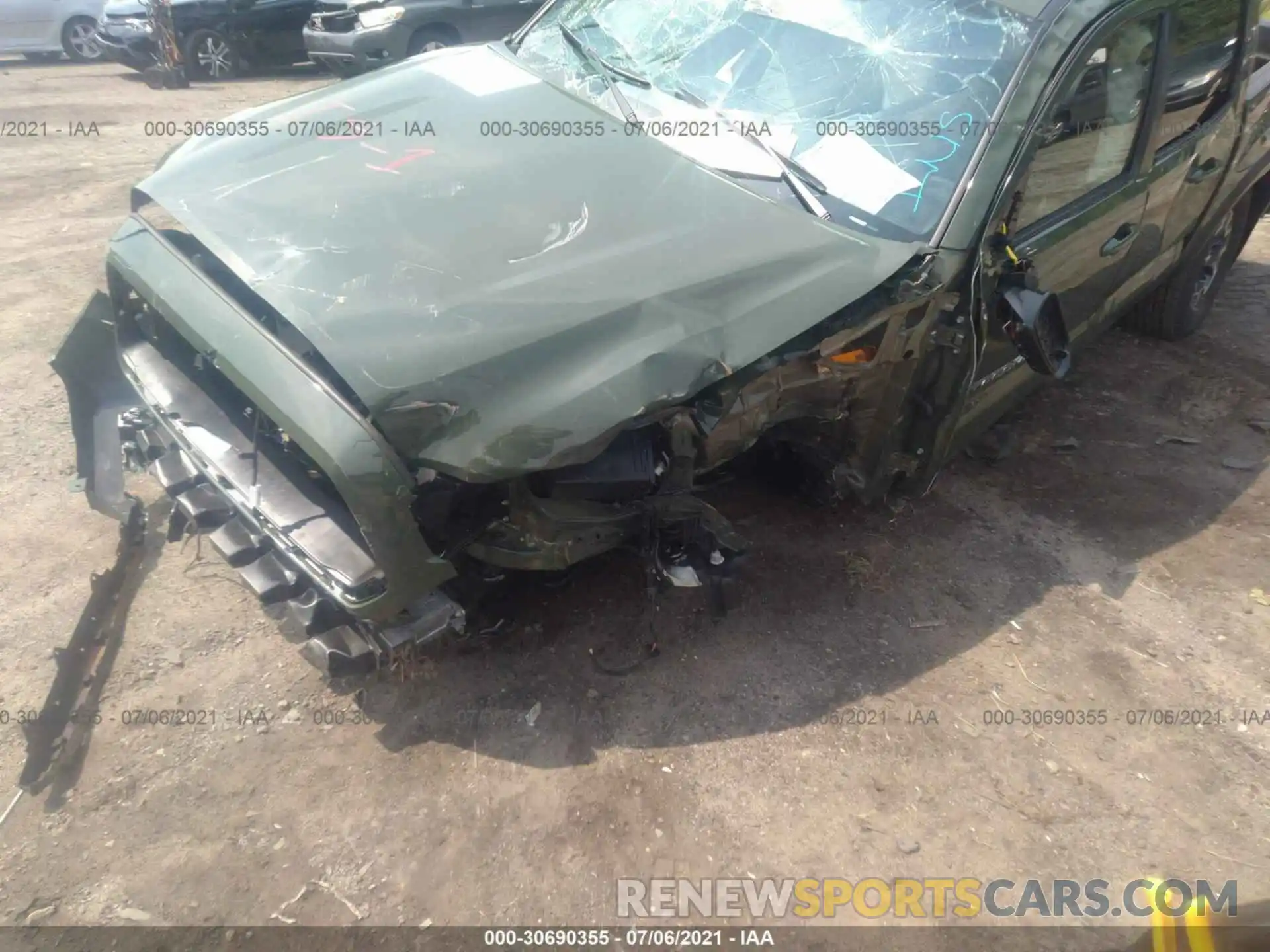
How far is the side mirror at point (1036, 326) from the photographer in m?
2.50

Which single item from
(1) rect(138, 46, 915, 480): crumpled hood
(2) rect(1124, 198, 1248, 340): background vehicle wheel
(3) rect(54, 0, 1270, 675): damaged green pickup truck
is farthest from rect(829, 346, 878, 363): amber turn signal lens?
(2) rect(1124, 198, 1248, 340): background vehicle wheel

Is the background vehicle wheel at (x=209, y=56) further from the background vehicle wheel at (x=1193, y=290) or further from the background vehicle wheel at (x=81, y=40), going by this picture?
the background vehicle wheel at (x=1193, y=290)

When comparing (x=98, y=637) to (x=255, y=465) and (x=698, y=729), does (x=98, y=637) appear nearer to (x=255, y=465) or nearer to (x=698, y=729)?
(x=255, y=465)

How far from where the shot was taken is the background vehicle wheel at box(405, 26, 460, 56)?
27.6 ft

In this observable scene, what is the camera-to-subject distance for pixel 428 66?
3330 mm

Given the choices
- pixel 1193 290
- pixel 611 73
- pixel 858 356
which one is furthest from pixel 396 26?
pixel 858 356

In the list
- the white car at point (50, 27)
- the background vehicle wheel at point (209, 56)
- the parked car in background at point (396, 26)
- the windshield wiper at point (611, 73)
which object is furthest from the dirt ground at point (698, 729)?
the white car at point (50, 27)

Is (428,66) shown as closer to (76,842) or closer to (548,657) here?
(548,657)

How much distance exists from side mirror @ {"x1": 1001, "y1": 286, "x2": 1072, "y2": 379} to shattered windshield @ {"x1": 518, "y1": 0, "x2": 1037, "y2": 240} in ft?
1.10

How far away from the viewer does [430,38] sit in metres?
8.49

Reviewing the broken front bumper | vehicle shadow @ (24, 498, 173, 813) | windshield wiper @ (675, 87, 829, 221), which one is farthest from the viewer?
windshield wiper @ (675, 87, 829, 221)

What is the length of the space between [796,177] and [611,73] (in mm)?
898

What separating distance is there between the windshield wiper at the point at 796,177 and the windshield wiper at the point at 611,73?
325 mm

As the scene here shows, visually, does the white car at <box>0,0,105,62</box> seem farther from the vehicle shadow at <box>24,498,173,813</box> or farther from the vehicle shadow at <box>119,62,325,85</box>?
the vehicle shadow at <box>24,498,173,813</box>
